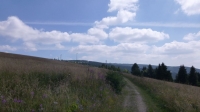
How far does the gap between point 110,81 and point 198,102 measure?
8240 mm

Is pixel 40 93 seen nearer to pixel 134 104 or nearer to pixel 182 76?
pixel 134 104

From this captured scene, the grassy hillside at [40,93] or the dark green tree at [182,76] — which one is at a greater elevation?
the grassy hillside at [40,93]

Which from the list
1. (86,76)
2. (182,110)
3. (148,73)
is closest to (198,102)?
(182,110)

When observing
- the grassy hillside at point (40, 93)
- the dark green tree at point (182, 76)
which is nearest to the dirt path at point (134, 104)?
the grassy hillside at point (40, 93)

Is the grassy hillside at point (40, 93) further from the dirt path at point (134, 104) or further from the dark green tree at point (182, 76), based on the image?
the dark green tree at point (182, 76)

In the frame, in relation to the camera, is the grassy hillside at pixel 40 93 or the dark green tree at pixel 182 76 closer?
the grassy hillside at pixel 40 93

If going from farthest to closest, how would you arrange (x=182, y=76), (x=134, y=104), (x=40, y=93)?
(x=182, y=76), (x=134, y=104), (x=40, y=93)

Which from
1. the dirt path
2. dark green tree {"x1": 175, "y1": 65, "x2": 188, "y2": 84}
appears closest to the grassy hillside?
the dirt path

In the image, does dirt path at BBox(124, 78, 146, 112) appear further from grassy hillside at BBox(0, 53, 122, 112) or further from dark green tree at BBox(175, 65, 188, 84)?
dark green tree at BBox(175, 65, 188, 84)

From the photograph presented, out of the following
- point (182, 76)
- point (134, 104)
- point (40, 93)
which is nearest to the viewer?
point (40, 93)

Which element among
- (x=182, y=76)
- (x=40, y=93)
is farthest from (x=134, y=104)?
(x=182, y=76)

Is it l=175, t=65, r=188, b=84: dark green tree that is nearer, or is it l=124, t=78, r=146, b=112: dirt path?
l=124, t=78, r=146, b=112: dirt path

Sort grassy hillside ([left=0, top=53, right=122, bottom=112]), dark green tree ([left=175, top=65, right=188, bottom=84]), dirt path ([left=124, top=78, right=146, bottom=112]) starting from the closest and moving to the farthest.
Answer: grassy hillside ([left=0, top=53, right=122, bottom=112])
dirt path ([left=124, top=78, right=146, bottom=112])
dark green tree ([left=175, top=65, right=188, bottom=84])

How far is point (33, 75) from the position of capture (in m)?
12.2
